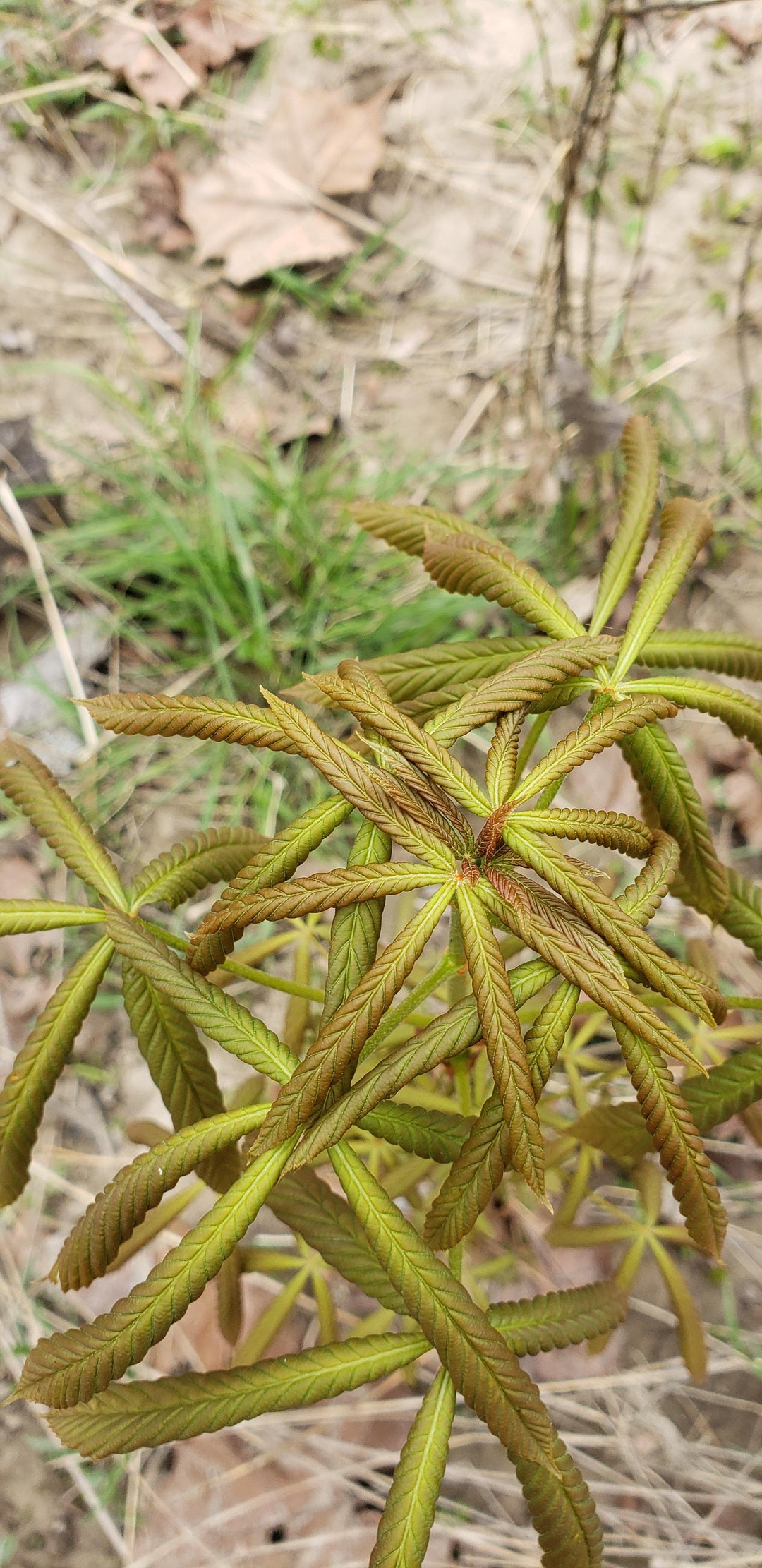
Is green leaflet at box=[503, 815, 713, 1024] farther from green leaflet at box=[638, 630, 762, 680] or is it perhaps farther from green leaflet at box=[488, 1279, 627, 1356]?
green leaflet at box=[488, 1279, 627, 1356]

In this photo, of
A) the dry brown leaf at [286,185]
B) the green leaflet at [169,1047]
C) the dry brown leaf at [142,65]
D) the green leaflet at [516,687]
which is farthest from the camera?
the dry brown leaf at [142,65]

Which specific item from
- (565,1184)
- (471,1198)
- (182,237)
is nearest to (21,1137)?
(471,1198)

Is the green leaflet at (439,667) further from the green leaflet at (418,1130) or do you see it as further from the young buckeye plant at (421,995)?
the green leaflet at (418,1130)

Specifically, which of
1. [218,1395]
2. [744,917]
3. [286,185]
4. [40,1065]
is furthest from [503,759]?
[286,185]

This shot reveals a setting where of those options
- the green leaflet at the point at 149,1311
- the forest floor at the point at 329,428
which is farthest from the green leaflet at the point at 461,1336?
the forest floor at the point at 329,428

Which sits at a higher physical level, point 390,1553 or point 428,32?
point 428,32

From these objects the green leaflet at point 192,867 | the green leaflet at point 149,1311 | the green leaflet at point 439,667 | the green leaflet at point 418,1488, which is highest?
the green leaflet at point 439,667

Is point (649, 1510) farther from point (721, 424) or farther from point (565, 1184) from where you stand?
point (721, 424)
